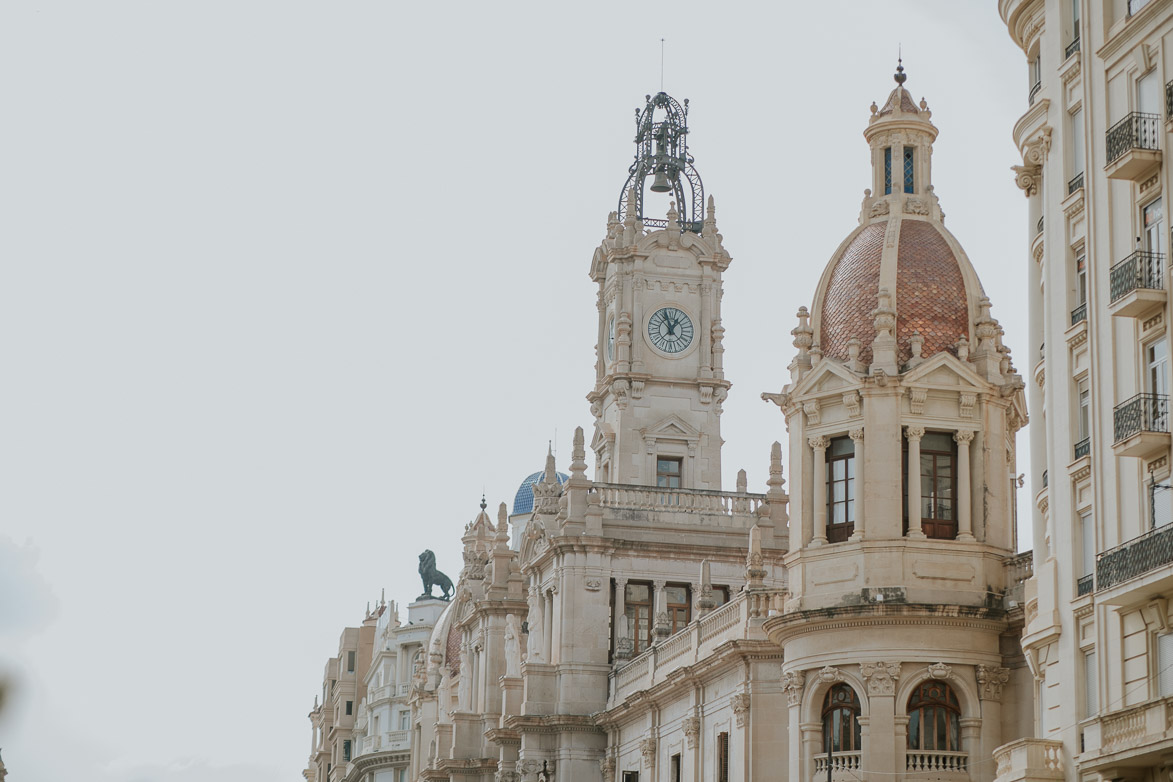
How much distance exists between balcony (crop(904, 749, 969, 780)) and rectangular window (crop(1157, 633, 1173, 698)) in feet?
44.5

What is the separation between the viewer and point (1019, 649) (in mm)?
48531

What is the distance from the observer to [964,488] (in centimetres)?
5025

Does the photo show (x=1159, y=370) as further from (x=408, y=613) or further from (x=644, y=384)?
(x=408, y=613)

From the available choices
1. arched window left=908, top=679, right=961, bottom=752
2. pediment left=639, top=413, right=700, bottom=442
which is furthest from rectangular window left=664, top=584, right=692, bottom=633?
arched window left=908, top=679, right=961, bottom=752

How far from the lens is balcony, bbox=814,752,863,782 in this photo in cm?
4856

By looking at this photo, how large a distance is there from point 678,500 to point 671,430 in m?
4.60

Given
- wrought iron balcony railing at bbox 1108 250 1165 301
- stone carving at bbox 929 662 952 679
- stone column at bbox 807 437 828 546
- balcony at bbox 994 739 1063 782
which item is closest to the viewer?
wrought iron balcony railing at bbox 1108 250 1165 301

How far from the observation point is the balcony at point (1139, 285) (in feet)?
117

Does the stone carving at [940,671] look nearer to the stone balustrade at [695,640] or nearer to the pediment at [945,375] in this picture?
the stone balustrade at [695,640]

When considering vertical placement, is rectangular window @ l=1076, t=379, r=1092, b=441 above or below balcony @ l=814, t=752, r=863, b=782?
above

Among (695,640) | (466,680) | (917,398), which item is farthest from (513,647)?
(917,398)

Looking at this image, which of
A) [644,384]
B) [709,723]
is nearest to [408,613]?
[644,384]

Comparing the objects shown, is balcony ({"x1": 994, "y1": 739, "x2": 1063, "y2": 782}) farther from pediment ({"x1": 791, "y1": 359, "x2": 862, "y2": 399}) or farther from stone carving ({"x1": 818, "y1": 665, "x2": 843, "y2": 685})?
pediment ({"x1": 791, "y1": 359, "x2": 862, "y2": 399})

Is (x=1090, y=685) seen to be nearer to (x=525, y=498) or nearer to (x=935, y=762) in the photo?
(x=935, y=762)
